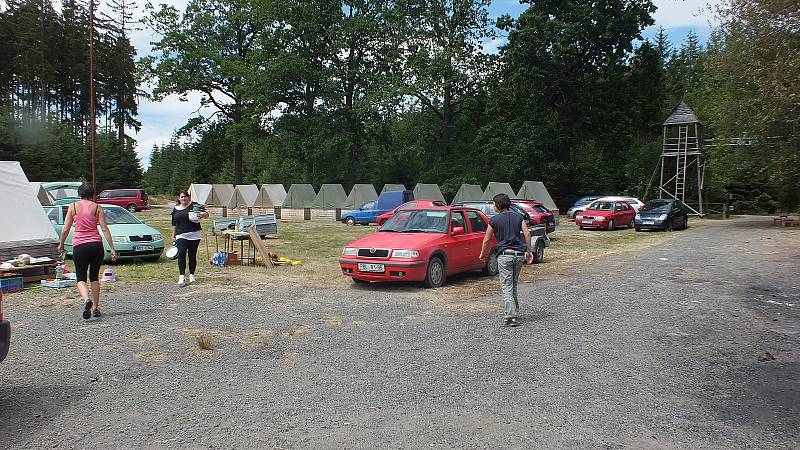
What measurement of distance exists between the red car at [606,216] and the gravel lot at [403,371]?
17847 mm

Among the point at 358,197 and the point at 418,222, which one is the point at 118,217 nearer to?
the point at 418,222

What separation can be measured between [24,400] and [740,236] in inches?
943

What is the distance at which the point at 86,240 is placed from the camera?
24.7 ft

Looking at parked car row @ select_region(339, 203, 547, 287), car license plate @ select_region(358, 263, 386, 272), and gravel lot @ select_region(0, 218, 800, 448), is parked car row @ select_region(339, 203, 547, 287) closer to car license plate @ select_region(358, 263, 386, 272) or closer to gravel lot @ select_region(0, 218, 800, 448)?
car license plate @ select_region(358, 263, 386, 272)

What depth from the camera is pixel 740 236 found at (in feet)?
73.4

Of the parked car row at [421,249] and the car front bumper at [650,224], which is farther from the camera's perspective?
the car front bumper at [650,224]

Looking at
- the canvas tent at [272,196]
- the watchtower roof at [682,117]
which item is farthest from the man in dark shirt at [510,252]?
the watchtower roof at [682,117]

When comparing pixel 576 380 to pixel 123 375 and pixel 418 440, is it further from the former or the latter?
pixel 123 375

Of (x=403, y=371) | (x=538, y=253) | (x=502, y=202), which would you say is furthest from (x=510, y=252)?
(x=538, y=253)

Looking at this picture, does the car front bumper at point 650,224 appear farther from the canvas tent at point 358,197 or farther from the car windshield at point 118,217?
the car windshield at point 118,217

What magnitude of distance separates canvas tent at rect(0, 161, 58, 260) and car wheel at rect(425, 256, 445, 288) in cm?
742

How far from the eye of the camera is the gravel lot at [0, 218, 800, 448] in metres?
4.11

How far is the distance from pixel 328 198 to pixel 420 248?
Answer: 2752 centimetres

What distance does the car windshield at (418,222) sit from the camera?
1124 cm
